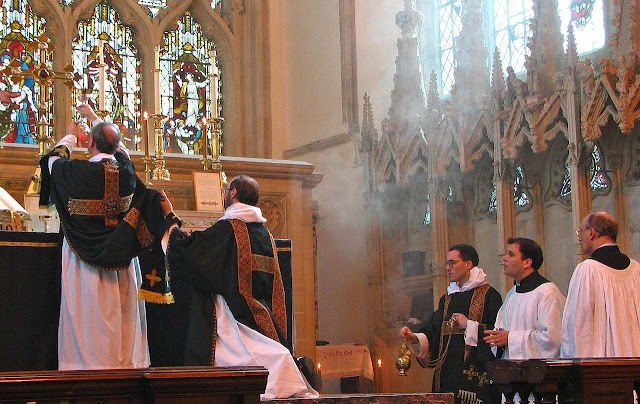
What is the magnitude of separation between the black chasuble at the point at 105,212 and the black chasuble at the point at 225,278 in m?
0.22

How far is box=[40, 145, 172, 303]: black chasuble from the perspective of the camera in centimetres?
Answer: 622

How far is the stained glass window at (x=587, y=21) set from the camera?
10242 millimetres

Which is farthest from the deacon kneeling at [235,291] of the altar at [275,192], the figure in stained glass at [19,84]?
the figure in stained glass at [19,84]

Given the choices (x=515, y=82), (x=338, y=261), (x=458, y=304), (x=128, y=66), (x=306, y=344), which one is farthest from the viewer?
(x=128, y=66)

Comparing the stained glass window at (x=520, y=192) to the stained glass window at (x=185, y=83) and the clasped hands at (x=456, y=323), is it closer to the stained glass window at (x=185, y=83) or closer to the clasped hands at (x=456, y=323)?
the clasped hands at (x=456, y=323)

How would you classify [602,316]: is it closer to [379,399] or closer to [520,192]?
[379,399]

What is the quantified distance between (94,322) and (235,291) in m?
0.84

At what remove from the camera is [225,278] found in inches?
243

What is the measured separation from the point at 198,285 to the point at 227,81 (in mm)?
8451

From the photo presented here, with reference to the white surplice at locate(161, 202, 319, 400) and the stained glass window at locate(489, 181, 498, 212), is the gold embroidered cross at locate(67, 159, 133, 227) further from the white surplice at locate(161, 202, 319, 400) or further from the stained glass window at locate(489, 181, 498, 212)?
the stained glass window at locate(489, 181, 498, 212)

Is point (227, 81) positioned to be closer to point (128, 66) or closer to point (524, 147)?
point (128, 66)

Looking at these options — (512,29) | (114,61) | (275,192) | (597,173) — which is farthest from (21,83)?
(597,173)

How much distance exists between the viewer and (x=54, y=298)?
21.1ft

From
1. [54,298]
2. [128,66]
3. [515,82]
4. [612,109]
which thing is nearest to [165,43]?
[128,66]
